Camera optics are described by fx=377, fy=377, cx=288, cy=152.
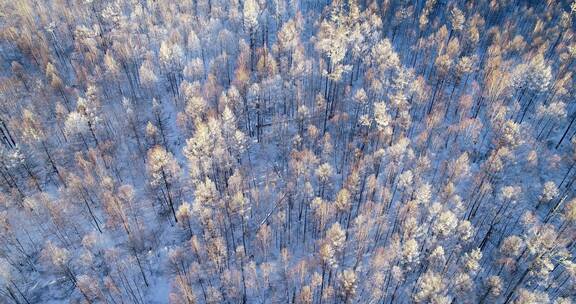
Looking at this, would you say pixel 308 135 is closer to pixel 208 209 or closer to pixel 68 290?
pixel 208 209

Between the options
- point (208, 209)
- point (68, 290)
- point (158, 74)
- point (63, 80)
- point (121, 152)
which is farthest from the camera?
point (158, 74)

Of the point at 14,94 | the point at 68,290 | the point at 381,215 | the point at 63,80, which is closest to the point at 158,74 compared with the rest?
the point at 63,80

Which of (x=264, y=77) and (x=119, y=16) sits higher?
(x=119, y=16)

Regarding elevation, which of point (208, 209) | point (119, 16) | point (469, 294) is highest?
point (119, 16)

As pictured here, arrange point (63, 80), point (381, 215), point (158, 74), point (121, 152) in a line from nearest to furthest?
point (381, 215), point (121, 152), point (63, 80), point (158, 74)

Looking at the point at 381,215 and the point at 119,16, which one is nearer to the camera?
the point at 381,215

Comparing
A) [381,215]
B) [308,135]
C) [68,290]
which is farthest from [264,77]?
[68,290]

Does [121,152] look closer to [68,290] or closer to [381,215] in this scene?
[68,290]
